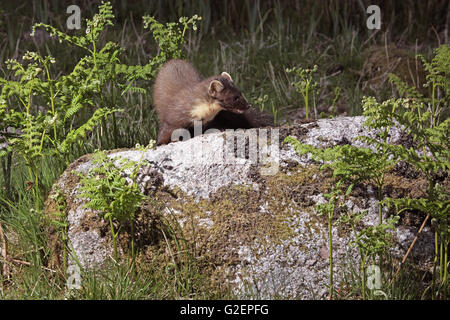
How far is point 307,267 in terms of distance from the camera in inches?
142

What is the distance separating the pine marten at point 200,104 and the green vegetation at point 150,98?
0.65 feet

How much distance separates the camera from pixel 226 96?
500 centimetres

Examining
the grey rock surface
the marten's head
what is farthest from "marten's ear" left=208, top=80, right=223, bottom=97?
the grey rock surface

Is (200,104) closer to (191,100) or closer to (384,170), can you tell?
(191,100)

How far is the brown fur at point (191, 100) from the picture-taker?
16.4 ft

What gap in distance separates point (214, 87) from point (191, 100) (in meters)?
0.21
